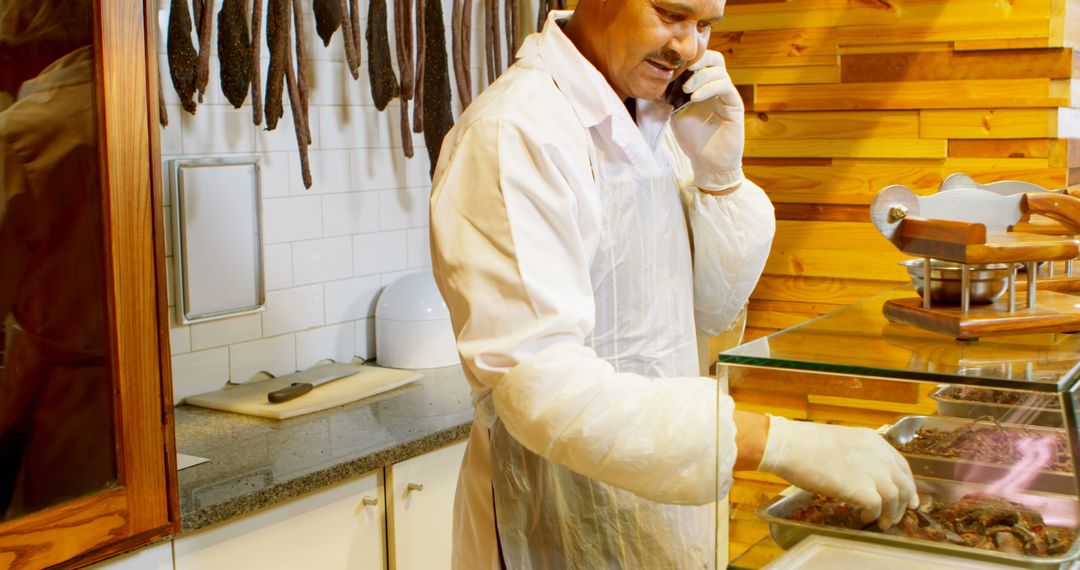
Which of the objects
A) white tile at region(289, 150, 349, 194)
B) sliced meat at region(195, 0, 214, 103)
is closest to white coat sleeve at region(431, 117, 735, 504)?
sliced meat at region(195, 0, 214, 103)

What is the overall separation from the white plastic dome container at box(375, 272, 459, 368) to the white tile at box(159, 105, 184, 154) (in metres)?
0.84

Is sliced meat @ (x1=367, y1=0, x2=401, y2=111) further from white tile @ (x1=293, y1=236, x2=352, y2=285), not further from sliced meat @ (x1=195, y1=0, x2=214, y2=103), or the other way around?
sliced meat @ (x1=195, y1=0, x2=214, y2=103)

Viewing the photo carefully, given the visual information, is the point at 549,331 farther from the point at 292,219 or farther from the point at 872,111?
the point at 872,111

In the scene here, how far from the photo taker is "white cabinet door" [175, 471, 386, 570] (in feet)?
7.70

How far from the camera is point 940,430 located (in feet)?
4.56

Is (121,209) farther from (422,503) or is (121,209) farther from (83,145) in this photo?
(422,503)

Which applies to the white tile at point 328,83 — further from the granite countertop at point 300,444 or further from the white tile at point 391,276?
the granite countertop at point 300,444

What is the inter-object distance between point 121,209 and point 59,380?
0.33 meters

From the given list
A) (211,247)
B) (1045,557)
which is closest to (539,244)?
(1045,557)

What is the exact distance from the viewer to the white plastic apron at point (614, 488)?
5.83 ft

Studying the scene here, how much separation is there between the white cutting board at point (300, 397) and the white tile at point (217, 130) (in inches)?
26.4

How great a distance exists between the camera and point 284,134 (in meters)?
3.25

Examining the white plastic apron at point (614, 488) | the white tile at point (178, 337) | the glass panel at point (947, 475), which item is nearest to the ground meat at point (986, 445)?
the glass panel at point (947, 475)

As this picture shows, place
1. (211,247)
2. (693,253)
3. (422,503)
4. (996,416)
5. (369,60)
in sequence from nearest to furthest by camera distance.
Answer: (996,416) → (693,253) → (422,503) → (211,247) → (369,60)
